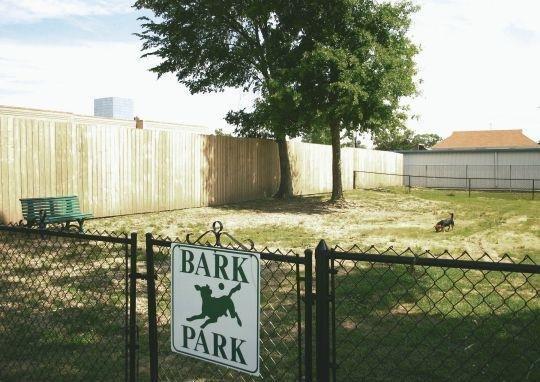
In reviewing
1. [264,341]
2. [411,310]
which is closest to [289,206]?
[411,310]

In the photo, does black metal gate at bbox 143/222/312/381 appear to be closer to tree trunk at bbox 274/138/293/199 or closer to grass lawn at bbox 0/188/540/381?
grass lawn at bbox 0/188/540/381

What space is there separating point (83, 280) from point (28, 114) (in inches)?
921

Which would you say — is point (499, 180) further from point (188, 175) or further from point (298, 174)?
point (188, 175)

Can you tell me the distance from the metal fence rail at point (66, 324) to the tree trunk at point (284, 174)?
14.6 meters

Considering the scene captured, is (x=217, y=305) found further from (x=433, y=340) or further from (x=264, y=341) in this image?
(x=433, y=340)

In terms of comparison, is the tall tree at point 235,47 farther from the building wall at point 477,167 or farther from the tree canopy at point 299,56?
the building wall at point 477,167

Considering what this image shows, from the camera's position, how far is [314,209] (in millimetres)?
17828

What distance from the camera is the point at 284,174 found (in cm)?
2175

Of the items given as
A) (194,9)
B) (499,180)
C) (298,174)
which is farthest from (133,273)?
Answer: (499,180)

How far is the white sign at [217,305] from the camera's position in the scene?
7.84 ft

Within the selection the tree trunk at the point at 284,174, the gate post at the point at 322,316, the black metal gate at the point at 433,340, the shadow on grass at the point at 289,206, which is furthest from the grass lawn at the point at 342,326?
the tree trunk at the point at 284,174

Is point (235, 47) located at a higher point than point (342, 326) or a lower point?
higher

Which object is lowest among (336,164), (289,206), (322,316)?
(289,206)

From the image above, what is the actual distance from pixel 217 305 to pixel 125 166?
42.3ft
